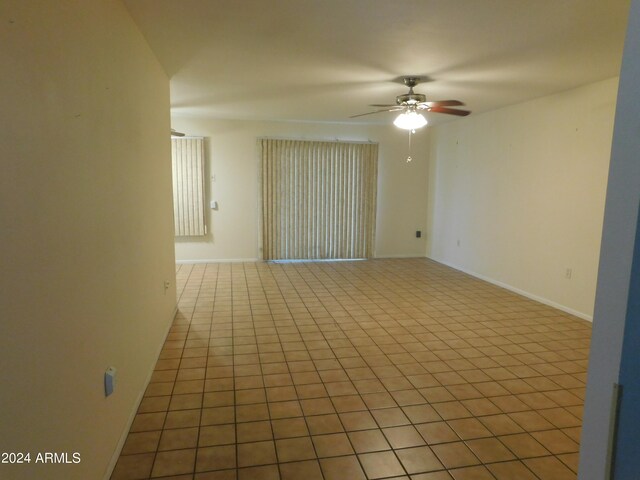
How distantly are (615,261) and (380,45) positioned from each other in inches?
101

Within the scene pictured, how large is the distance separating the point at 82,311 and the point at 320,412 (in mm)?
Answer: 1452

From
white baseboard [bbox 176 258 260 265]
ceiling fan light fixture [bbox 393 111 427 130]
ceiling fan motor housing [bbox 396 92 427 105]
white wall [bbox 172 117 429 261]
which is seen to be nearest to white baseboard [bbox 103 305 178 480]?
ceiling fan light fixture [bbox 393 111 427 130]

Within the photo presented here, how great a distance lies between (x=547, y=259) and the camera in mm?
4602

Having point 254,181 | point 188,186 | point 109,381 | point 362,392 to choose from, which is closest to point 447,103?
point 362,392

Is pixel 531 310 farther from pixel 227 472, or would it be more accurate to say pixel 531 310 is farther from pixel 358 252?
pixel 227 472

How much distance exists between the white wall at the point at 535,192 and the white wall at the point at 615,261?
3.76 metres

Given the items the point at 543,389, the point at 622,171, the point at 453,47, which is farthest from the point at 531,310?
the point at 622,171

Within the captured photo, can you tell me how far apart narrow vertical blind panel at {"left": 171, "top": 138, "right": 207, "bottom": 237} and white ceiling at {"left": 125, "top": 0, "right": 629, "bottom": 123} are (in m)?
1.86

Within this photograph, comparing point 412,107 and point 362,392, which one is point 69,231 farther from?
point 412,107

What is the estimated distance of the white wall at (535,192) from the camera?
4016mm

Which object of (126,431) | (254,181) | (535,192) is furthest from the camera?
(254,181)

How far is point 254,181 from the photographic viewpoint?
6699 mm

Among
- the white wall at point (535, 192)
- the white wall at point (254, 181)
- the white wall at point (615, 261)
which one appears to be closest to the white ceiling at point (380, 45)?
the white wall at point (535, 192)

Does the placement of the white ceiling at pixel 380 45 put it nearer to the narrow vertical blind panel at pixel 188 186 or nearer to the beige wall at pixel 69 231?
the beige wall at pixel 69 231
